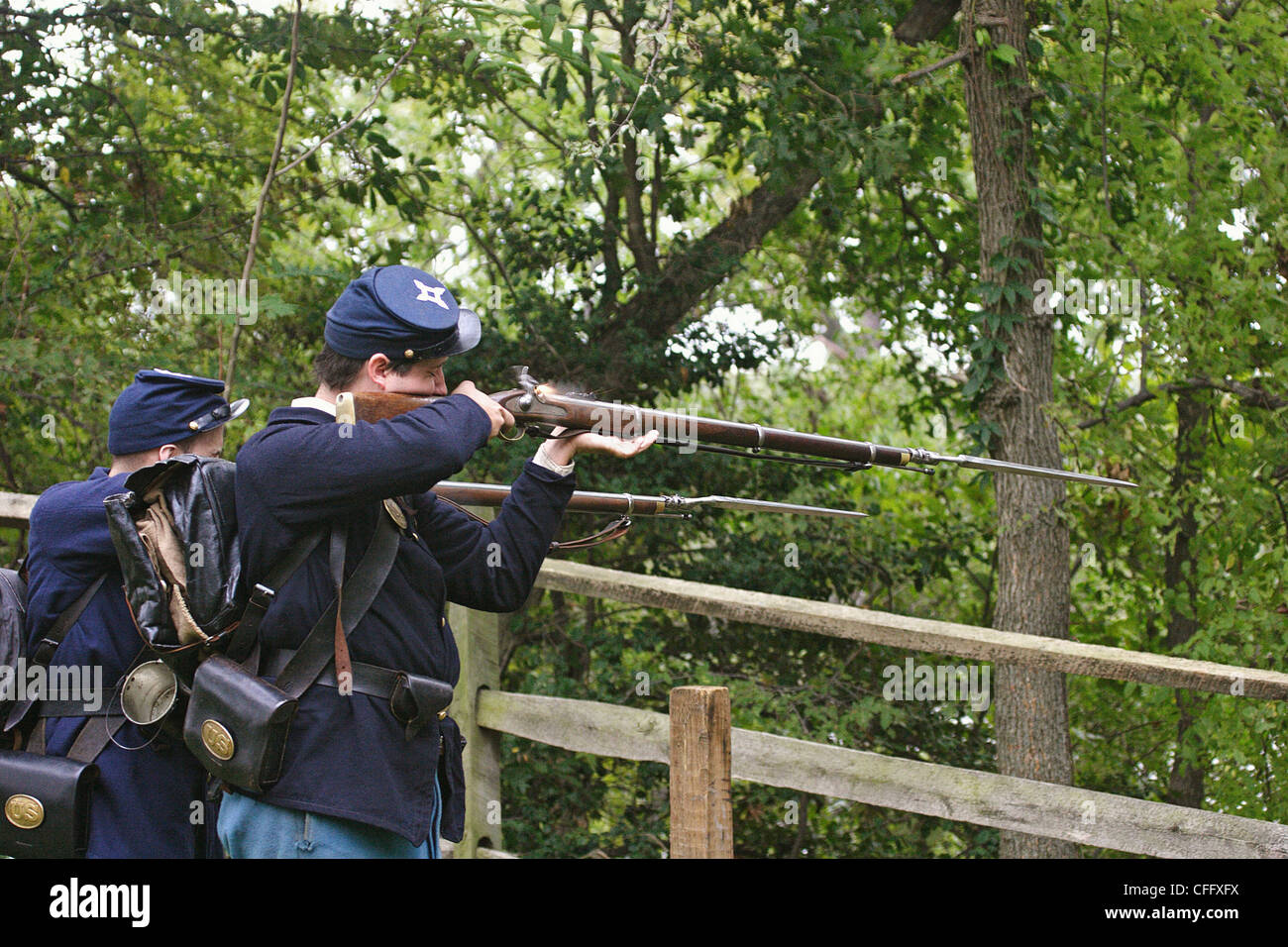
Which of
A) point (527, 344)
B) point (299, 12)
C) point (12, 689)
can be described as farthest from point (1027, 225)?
point (12, 689)

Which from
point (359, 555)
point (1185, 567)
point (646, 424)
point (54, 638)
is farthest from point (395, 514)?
point (1185, 567)

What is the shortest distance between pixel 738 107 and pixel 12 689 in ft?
16.7

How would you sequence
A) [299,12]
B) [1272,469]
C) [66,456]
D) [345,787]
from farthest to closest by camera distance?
[66,456] → [299,12] → [1272,469] → [345,787]

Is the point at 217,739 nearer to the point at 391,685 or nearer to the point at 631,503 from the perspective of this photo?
the point at 391,685

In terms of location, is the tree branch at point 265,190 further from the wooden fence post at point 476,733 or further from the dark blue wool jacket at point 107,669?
the dark blue wool jacket at point 107,669

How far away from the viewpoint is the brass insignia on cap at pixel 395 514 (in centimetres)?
248

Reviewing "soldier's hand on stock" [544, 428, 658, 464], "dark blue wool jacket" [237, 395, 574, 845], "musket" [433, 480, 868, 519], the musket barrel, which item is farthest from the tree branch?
"dark blue wool jacket" [237, 395, 574, 845]

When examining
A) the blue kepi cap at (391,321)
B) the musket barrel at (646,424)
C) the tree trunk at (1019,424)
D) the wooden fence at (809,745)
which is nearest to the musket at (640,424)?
the musket barrel at (646,424)

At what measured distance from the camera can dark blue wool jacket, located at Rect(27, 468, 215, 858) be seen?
2662 millimetres

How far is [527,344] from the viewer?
7.28 meters

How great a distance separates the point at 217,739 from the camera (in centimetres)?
230

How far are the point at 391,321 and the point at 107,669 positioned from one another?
99 cm

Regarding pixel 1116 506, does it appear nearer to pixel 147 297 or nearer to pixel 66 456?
pixel 147 297
